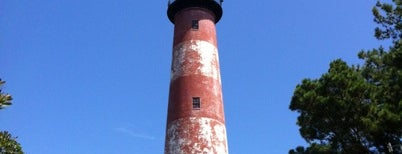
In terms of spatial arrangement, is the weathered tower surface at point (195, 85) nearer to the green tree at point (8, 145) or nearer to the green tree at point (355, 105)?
the green tree at point (355, 105)

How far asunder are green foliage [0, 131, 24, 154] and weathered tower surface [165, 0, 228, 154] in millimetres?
8446

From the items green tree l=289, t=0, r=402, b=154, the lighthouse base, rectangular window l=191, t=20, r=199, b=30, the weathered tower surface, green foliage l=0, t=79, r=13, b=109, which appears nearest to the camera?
green foliage l=0, t=79, r=13, b=109

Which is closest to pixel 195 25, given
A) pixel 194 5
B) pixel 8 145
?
pixel 194 5

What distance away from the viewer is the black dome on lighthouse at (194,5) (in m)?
22.3

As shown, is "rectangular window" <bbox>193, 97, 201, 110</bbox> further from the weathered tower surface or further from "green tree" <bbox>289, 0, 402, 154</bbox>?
"green tree" <bbox>289, 0, 402, 154</bbox>

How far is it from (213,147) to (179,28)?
262 inches

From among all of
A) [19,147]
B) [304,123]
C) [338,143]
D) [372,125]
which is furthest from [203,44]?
[19,147]

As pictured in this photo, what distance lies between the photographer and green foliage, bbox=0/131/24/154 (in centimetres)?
963

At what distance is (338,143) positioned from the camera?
15086 mm

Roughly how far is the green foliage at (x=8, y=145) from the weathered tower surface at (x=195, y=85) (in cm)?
845

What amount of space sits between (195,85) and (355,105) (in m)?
7.62

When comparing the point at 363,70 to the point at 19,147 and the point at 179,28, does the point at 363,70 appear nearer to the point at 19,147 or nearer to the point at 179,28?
the point at 179,28

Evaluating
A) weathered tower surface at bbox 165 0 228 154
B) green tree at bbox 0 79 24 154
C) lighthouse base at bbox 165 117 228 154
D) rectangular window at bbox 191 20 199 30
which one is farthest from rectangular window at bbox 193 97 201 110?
green tree at bbox 0 79 24 154

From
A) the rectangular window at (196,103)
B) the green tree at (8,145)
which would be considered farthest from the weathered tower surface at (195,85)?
the green tree at (8,145)
